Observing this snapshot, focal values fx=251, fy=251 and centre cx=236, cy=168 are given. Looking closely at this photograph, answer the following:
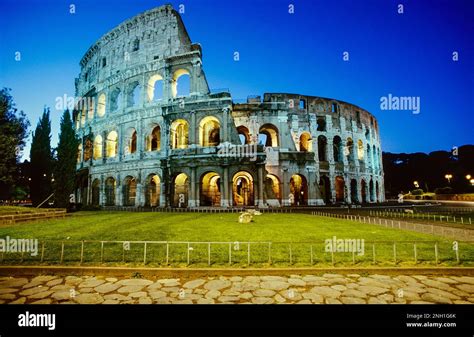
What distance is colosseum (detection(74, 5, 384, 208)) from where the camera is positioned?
25219 millimetres

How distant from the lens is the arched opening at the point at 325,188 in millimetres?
31206

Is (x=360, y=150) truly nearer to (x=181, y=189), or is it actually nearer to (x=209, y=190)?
(x=209, y=190)

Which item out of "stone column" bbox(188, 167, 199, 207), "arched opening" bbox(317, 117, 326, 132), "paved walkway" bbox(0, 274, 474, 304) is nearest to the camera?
"paved walkway" bbox(0, 274, 474, 304)

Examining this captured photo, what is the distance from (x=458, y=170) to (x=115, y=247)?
71.0m

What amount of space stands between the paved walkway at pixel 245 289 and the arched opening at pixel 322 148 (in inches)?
1134

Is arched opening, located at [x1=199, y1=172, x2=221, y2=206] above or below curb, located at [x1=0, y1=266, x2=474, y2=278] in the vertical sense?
above

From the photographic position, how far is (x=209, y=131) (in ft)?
99.6

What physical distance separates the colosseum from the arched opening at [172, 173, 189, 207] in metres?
0.11

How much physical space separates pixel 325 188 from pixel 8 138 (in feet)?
104

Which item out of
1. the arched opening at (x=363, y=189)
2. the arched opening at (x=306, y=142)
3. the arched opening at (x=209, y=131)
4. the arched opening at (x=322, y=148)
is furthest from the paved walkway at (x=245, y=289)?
the arched opening at (x=363, y=189)

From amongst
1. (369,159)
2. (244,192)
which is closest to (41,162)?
(244,192)

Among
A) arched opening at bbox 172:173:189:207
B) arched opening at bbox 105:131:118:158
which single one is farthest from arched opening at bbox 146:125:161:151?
arched opening at bbox 172:173:189:207

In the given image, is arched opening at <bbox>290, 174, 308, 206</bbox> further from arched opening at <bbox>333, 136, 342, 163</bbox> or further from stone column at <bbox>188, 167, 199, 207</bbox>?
stone column at <bbox>188, 167, 199, 207</bbox>

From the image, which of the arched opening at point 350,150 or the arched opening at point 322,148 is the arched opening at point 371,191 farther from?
the arched opening at point 322,148
